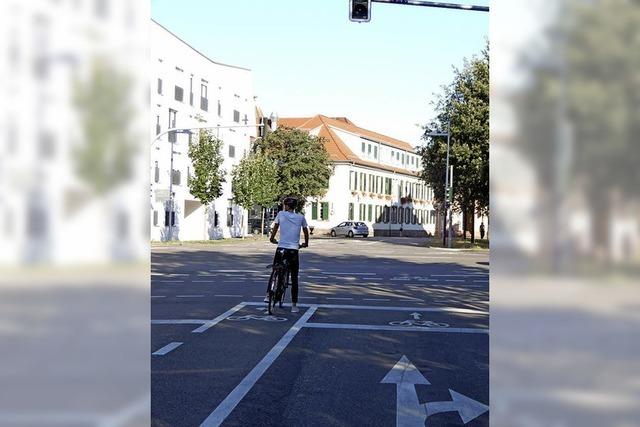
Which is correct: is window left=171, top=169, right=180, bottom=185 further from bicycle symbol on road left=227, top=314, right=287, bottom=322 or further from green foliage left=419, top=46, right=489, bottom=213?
bicycle symbol on road left=227, top=314, right=287, bottom=322

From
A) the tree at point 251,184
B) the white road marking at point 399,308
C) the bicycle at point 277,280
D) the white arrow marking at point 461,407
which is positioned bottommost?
the white road marking at point 399,308

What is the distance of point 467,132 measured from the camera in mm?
46188

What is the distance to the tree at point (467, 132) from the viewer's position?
4534 cm

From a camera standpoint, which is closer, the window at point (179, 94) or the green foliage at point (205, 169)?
the green foliage at point (205, 169)

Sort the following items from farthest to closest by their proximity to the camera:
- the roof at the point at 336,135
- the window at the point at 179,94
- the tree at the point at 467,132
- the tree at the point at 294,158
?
the roof at the point at 336,135 → the tree at the point at 294,158 → the window at the point at 179,94 → the tree at the point at 467,132

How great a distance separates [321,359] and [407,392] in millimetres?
1662

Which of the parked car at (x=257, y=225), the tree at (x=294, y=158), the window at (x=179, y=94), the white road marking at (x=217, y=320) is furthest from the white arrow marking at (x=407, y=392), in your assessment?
the tree at (x=294, y=158)

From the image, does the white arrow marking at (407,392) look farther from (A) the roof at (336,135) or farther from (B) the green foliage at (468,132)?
(A) the roof at (336,135)

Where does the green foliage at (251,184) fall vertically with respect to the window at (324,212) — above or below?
above
